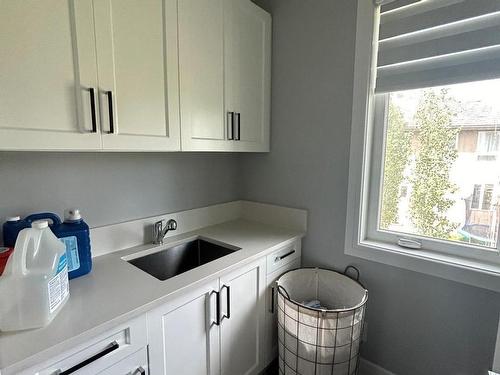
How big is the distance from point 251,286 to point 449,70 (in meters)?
1.42

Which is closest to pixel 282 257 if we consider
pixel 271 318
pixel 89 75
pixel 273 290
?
pixel 273 290

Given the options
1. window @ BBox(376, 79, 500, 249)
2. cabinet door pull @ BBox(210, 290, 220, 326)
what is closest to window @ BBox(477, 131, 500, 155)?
window @ BBox(376, 79, 500, 249)

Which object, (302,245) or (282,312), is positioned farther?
(302,245)

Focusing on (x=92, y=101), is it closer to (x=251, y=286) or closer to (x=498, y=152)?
(x=251, y=286)

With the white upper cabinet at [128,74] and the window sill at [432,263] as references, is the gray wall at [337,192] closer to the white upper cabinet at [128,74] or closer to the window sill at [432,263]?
the window sill at [432,263]

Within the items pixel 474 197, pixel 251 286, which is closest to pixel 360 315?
pixel 251 286

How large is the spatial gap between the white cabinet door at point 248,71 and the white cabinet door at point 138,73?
1.25ft

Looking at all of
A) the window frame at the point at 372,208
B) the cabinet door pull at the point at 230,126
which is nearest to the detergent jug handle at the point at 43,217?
the cabinet door pull at the point at 230,126

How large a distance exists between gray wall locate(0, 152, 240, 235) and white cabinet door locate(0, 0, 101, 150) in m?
0.33

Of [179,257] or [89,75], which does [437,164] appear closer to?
[179,257]

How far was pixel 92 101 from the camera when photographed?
3.14ft

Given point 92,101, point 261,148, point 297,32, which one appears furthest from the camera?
point 261,148

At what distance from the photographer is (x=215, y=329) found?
1.21 m

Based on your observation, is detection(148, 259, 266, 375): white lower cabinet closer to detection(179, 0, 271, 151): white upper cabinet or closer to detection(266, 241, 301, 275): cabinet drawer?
detection(266, 241, 301, 275): cabinet drawer
